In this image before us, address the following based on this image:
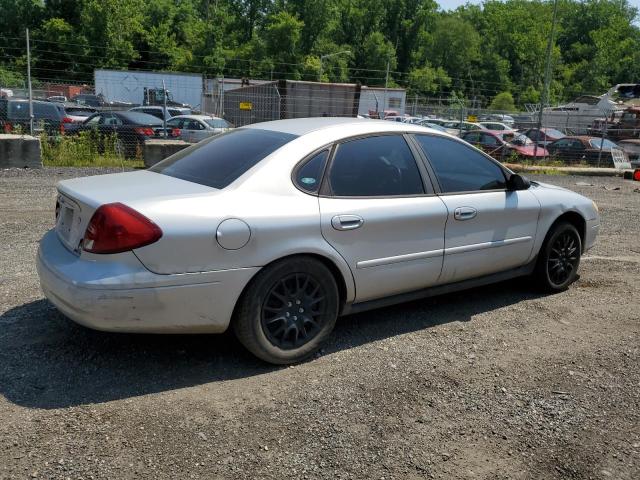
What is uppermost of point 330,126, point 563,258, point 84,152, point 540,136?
point 330,126

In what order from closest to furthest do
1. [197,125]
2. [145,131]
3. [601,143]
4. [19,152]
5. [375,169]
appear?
[375,169]
[19,152]
[145,131]
[197,125]
[601,143]

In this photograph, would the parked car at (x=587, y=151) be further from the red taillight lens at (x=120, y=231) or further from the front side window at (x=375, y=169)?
the red taillight lens at (x=120, y=231)

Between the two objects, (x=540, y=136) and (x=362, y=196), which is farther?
(x=540, y=136)

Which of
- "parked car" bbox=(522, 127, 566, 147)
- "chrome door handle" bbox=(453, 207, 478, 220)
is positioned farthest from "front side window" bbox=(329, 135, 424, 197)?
"parked car" bbox=(522, 127, 566, 147)

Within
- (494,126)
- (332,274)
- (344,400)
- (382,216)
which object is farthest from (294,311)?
(494,126)

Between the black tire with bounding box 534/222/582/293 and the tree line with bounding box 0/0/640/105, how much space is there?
3969 cm

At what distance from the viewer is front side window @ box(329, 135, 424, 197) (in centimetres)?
423

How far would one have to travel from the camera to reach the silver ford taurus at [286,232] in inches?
137

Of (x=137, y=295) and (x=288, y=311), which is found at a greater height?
(x=137, y=295)

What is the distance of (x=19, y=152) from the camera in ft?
39.5

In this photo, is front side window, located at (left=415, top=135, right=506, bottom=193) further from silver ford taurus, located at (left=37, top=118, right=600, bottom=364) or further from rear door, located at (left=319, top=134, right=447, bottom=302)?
rear door, located at (left=319, top=134, right=447, bottom=302)

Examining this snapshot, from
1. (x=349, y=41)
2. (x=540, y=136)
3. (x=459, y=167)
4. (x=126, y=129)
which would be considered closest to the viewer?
(x=459, y=167)

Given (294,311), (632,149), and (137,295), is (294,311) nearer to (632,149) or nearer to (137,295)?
(137,295)

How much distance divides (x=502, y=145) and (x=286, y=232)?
18.5 meters
